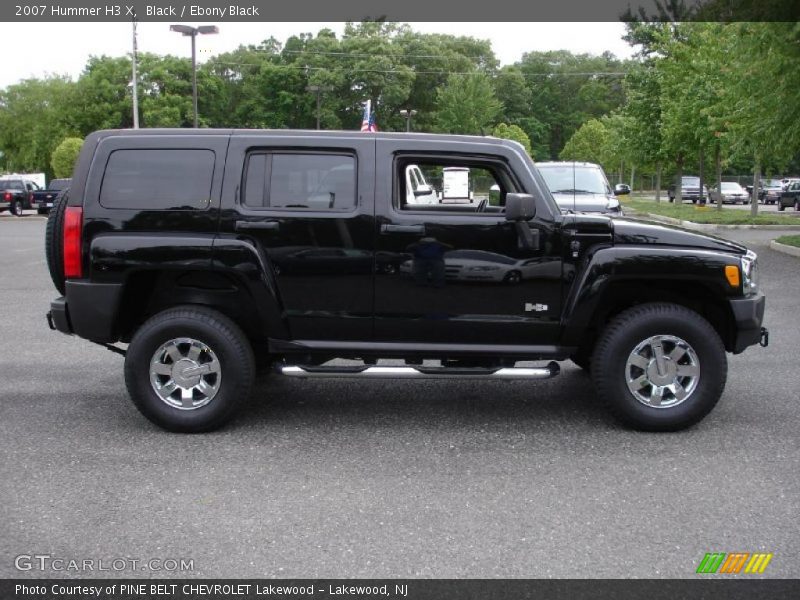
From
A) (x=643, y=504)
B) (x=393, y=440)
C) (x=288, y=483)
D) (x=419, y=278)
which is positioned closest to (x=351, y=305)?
(x=419, y=278)

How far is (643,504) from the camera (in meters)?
4.40

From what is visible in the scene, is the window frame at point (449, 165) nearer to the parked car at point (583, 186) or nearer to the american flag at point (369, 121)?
the parked car at point (583, 186)

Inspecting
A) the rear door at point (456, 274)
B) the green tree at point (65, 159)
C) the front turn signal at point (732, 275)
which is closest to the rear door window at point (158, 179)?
the rear door at point (456, 274)

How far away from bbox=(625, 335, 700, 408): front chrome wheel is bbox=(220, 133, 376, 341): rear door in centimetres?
181

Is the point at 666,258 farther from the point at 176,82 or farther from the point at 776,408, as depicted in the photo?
the point at 176,82

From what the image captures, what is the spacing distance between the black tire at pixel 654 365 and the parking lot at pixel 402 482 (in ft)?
0.49

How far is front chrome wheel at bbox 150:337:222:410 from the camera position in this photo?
18.3 feet

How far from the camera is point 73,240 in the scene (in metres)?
5.56

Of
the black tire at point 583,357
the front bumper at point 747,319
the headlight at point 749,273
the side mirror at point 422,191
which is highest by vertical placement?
the side mirror at point 422,191

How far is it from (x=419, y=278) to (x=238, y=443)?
1.60m

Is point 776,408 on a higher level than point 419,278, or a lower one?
lower

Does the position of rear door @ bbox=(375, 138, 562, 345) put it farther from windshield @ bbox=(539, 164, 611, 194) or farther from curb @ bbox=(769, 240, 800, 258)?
curb @ bbox=(769, 240, 800, 258)

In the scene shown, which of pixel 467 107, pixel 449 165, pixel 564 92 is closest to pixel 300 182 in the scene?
pixel 449 165

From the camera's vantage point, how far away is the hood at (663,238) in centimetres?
559
